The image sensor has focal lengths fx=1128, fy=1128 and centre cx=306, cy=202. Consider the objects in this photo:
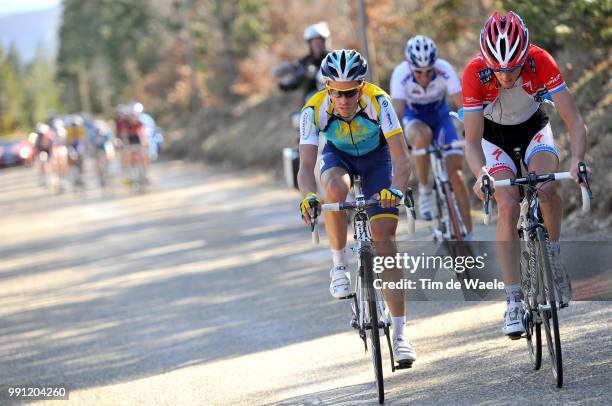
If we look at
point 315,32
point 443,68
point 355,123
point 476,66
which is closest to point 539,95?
point 476,66

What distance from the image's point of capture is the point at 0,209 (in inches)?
1195

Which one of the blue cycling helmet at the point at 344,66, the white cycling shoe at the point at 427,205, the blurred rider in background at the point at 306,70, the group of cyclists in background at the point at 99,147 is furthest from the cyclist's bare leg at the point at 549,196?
the group of cyclists in background at the point at 99,147

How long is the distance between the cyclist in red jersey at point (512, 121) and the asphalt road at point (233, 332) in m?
0.69

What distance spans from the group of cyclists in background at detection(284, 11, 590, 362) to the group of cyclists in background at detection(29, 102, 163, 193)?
63.7 ft

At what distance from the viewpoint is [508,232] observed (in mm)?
7090

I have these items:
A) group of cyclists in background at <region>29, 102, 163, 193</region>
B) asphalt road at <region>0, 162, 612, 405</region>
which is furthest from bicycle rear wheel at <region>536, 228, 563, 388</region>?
group of cyclists in background at <region>29, 102, 163, 193</region>

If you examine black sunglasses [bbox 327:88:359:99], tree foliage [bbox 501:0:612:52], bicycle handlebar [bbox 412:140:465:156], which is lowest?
bicycle handlebar [bbox 412:140:465:156]

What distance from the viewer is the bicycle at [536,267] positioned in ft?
20.7

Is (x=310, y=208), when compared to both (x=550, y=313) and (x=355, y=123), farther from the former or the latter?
(x=550, y=313)

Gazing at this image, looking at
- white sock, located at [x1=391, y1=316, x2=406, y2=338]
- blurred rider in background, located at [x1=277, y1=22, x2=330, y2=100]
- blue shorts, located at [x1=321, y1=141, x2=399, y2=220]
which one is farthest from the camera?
blurred rider in background, located at [x1=277, y1=22, x2=330, y2=100]

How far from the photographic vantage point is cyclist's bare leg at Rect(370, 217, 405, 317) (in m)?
7.24

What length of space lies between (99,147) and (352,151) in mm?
24086

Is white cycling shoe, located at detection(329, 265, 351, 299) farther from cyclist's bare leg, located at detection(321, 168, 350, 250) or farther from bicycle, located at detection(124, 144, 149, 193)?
bicycle, located at detection(124, 144, 149, 193)

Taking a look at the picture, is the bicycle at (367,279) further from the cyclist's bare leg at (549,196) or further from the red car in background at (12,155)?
the red car in background at (12,155)
